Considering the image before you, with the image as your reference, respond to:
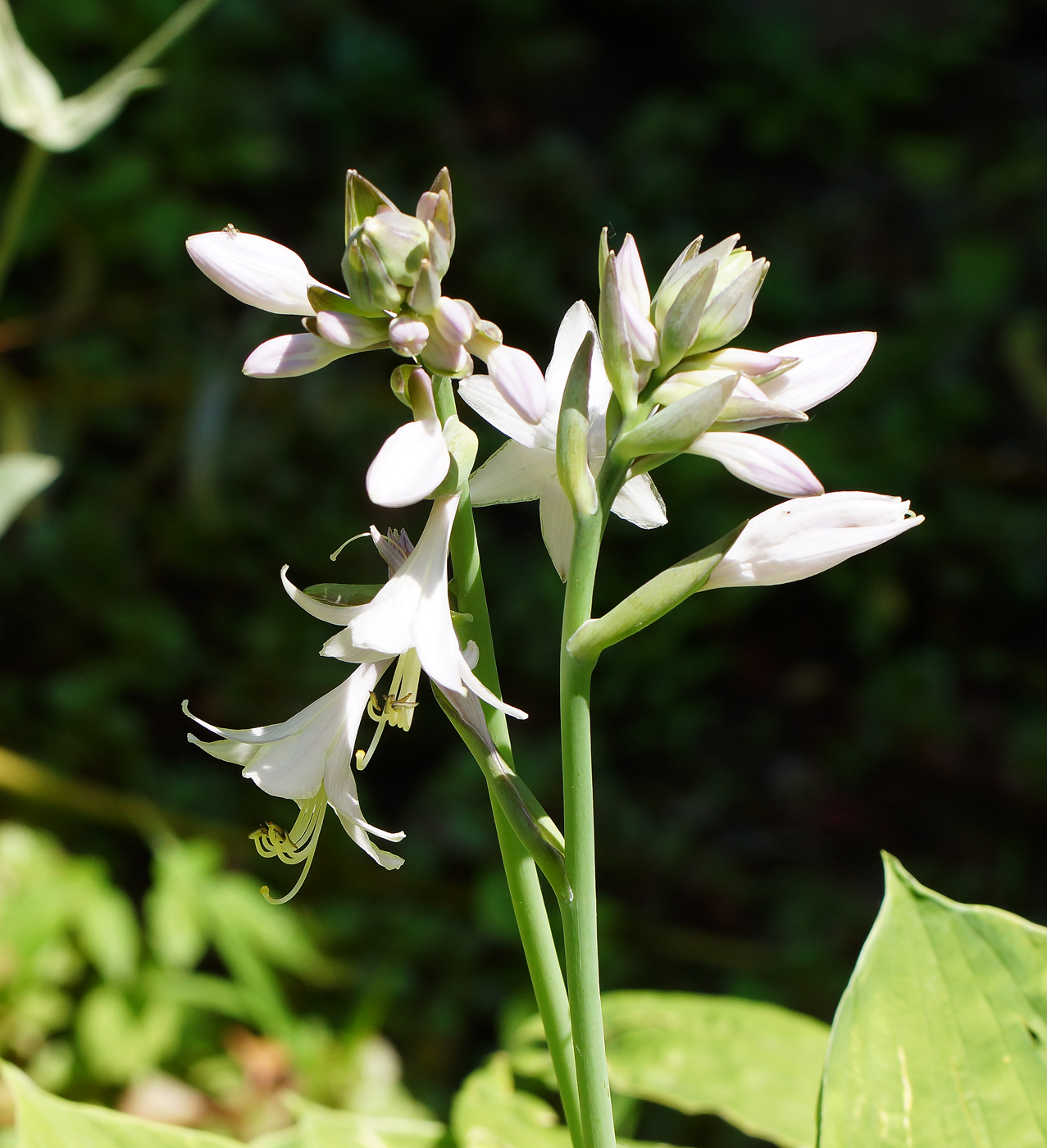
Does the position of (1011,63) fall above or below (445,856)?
above

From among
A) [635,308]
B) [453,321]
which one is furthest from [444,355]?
[635,308]

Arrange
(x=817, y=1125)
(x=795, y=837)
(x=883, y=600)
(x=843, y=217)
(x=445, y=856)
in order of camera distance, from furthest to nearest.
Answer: (x=843, y=217) < (x=883, y=600) < (x=795, y=837) < (x=445, y=856) < (x=817, y=1125)

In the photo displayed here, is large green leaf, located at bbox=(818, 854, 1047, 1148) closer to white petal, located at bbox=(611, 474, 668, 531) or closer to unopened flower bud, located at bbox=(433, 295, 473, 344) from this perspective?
white petal, located at bbox=(611, 474, 668, 531)

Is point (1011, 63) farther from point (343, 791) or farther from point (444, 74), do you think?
point (343, 791)

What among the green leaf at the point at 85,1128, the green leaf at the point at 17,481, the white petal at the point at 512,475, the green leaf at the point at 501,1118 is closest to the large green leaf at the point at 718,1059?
the green leaf at the point at 501,1118

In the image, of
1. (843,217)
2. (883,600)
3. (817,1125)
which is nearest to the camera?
(817,1125)

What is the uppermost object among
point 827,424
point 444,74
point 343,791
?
point 444,74

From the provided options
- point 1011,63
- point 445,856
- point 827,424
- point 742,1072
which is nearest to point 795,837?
point 445,856

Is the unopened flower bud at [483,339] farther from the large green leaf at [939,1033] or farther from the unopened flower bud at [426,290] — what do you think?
the large green leaf at [939,1033]
